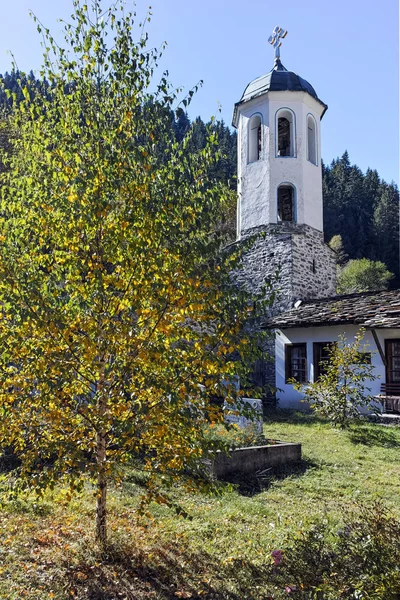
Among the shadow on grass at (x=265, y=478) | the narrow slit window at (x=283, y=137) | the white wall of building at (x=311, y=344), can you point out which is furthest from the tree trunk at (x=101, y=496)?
the narrow slit window at (x=283, y=137)

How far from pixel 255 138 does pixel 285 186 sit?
2435mm

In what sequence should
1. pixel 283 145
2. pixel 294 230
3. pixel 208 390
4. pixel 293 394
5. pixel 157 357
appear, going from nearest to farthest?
1. pixel 157 357
2. pixel 208 390
3. pixel 293 394
4. pixel 294 230
5. pixel 283 145

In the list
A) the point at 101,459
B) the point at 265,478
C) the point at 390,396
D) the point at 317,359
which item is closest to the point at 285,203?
the point at 317,359

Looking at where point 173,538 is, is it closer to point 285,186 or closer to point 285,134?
point 285,186

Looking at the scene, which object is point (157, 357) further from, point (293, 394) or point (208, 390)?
point (293, 394)

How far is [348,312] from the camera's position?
1455 centimetres

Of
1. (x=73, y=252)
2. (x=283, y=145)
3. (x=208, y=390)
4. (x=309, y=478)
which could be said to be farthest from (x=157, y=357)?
(x=283, y=145)

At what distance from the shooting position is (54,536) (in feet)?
16.0

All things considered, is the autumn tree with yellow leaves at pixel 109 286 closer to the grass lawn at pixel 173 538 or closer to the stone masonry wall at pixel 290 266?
the grass lawn at pixel 173 538

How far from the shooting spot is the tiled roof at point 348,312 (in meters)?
13.3

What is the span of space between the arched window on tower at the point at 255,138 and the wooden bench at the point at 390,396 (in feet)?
35.5

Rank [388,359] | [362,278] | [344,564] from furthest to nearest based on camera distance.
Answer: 1. [362,278]
2. [388,359]
3. [344,564]

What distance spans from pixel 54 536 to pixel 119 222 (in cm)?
326

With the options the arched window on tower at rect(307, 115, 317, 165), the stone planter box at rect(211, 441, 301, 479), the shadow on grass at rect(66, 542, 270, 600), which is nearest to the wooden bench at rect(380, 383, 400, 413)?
the stone planter box at rect(211, 441, 301, 479)
